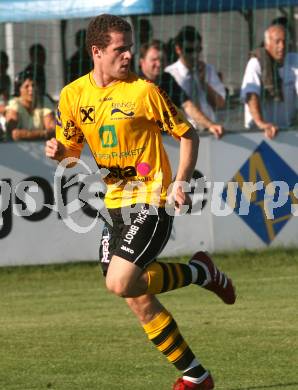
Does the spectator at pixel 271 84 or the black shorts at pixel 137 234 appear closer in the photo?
the black shorts at pixel 137 234

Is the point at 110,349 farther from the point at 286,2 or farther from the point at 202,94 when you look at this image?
the point at 286,2

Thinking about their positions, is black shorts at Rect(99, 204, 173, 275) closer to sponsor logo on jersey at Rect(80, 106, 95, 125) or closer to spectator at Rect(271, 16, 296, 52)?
sponsor logo on jersey at Rect(80, 106, 95, 125)

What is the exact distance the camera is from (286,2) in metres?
12.5

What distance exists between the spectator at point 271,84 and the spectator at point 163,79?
1.84 ft

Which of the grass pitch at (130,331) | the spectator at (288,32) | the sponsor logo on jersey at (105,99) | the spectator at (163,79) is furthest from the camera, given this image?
the spectator at (288,32)

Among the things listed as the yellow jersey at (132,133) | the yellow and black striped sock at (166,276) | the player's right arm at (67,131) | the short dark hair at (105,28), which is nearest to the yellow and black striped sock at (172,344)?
the yellow and black striped sock at (166,276)

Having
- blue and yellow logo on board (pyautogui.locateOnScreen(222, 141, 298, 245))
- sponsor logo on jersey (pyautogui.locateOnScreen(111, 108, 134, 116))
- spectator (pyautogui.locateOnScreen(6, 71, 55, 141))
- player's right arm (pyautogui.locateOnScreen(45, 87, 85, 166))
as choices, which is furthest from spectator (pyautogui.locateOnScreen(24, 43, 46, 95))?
sponsor logo on jersey (pyautogui.locateOnScreen(111, 108, 134, 116))

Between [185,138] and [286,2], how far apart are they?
6244 millimetres

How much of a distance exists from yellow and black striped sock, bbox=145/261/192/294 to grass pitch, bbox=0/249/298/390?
1.97 ft

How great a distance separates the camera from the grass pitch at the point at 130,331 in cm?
698

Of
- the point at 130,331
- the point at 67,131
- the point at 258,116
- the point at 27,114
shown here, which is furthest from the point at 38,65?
the point at 67,131

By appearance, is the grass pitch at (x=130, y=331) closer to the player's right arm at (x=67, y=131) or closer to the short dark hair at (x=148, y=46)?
the player's right arm at (x=67, y=131)

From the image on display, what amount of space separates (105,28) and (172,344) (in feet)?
6.19

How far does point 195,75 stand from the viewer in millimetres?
12141
